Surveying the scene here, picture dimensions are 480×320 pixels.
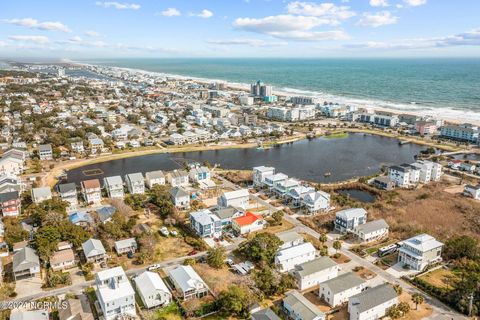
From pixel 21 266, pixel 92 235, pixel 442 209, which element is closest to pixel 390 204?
pixel 442 209

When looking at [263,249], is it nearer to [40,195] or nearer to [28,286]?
[28,286]

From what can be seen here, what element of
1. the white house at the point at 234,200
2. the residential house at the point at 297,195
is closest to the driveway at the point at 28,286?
the white house at the point at 234,200

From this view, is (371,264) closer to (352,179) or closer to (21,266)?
(352,179)

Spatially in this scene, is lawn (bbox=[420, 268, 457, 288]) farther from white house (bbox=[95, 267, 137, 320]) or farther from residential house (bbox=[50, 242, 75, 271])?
residential house (bbox=[50, 242, 75, 271])

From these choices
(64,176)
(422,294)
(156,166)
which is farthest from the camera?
(156,166)

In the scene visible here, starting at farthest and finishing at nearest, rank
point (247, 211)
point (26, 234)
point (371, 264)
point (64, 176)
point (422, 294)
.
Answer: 1. point (64, 176)
2. point (247, 211)
3. point (26, 234)
4. point (371, 264)
5. point (422, 294)

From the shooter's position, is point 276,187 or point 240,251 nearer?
point 240,251

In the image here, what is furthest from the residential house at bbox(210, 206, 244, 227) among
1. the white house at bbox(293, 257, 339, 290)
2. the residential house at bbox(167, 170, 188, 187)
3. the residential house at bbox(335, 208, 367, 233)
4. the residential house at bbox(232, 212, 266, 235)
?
the residential house at bbox(167, 170, 188, 187)
